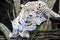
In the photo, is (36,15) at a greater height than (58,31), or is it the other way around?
(36,15)

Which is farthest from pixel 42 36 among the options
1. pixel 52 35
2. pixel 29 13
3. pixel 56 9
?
pixel 56 9

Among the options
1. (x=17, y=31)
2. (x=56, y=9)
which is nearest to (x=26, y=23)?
(x=17, y=31)

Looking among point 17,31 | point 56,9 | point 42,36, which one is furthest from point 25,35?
point 56,9

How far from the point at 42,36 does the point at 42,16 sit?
0.23m

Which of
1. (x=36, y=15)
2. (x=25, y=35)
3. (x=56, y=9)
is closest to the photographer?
(x=25, y=35)

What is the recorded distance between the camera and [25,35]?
2.70 metres

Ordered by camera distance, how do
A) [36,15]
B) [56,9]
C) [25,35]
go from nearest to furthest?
[25,35], [36,15], [56,9]

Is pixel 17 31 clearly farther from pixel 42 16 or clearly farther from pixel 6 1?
pixel 6 1

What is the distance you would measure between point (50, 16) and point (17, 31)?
21.6 inches

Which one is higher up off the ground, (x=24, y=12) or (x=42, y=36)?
(x=24, y=12)

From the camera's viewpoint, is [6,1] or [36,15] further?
[6,1]

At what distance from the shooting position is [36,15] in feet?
9.80

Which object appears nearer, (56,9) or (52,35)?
(52,35)

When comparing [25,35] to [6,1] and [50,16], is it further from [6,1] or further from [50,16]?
[6,1]
